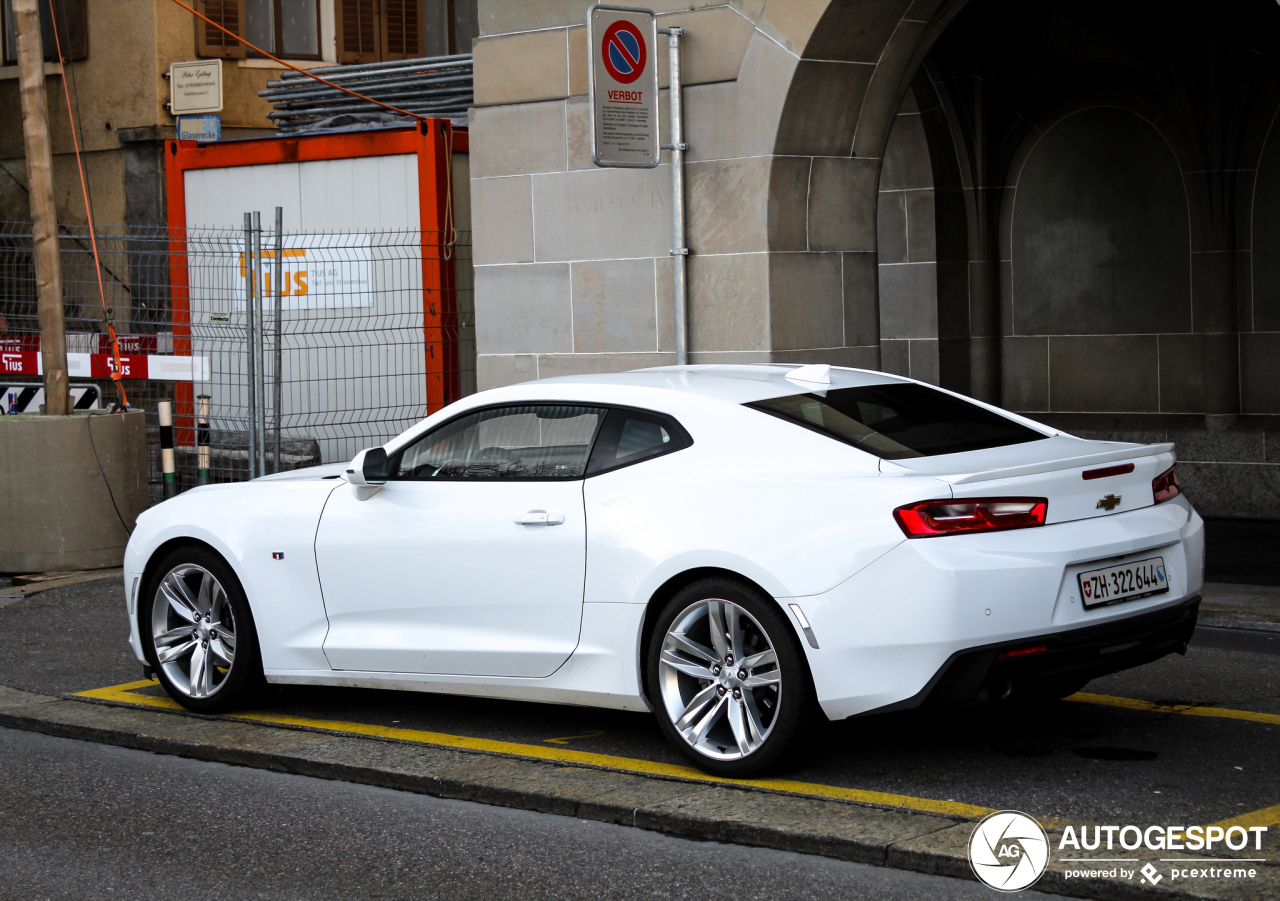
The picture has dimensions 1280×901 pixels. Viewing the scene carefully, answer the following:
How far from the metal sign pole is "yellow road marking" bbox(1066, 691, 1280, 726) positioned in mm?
4750

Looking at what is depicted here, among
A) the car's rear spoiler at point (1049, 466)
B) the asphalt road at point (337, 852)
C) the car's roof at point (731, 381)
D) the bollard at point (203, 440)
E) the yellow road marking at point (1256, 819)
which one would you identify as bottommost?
the asphalt road at point (337, 852)

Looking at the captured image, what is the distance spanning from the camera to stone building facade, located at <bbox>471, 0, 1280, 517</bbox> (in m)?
10.6

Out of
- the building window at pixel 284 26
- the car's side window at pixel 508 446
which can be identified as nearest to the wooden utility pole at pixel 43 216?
the car's side window at pixel 508 446

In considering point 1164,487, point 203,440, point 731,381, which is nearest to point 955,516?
point 1164,487

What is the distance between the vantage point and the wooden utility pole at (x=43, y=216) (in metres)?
11.1

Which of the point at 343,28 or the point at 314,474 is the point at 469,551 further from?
the point at 343,28

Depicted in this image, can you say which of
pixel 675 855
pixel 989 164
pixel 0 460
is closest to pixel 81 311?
pixel 0 460

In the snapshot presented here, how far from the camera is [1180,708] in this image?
21.0 ft

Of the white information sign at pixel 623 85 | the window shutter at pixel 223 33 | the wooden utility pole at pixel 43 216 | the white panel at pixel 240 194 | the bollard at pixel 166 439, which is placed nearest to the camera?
the white information sign at pixel 623 85

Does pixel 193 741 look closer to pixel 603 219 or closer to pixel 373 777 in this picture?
pixel 373 777

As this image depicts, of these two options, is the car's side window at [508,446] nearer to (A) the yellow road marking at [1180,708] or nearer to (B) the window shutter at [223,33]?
(A) the yellow road marking at [1180,708]

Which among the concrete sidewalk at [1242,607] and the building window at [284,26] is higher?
the building window at [284,26]

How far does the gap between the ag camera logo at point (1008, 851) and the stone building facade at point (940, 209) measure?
19.7ft

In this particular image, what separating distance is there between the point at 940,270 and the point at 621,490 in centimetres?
866
